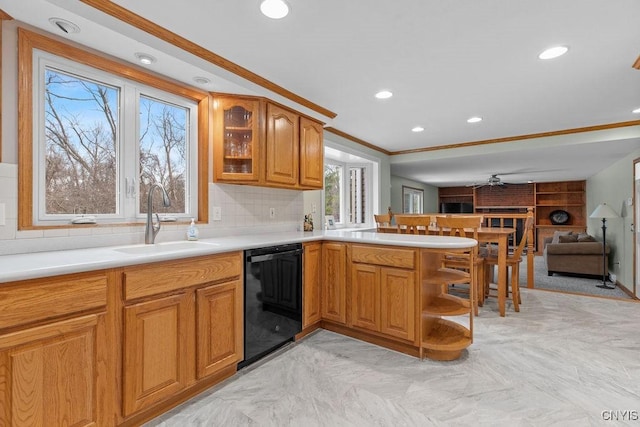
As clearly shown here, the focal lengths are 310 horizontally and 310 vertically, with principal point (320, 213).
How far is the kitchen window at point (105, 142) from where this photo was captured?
180cm

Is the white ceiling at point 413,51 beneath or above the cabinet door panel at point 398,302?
above

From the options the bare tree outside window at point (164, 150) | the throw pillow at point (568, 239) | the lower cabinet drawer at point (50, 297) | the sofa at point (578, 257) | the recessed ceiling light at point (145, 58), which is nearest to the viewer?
the lower cabinet drawer at point (50, 297)

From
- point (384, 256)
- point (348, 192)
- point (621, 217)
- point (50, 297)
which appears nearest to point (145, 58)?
Result: point (50, 297)

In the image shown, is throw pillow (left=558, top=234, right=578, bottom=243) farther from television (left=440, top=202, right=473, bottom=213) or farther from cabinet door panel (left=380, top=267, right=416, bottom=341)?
cabinet door panel (left=380, top=267, right=416, bottom=341)

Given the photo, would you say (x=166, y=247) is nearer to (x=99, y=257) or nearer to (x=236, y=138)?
(x=99, y=257)

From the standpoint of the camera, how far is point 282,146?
293cm

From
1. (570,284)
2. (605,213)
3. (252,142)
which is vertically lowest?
(570,284)

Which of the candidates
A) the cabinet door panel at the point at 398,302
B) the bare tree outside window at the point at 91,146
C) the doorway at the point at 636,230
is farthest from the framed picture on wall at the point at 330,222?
the doorway at the point at 636,230

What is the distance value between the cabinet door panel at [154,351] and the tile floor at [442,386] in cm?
20

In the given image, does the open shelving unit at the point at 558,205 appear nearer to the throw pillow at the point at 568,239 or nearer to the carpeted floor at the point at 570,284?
the throw pillow at the point at 568,239

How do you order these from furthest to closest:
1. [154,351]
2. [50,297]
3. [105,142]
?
[105,142]
[154,351]
[50,297]

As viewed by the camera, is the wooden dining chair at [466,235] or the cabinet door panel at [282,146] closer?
the cabinet door panel at [282,146]

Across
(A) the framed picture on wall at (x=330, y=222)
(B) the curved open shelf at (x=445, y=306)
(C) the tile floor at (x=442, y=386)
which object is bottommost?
(C) the tile floor at (x=442, y=386)

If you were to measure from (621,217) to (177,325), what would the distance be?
21.6ft
